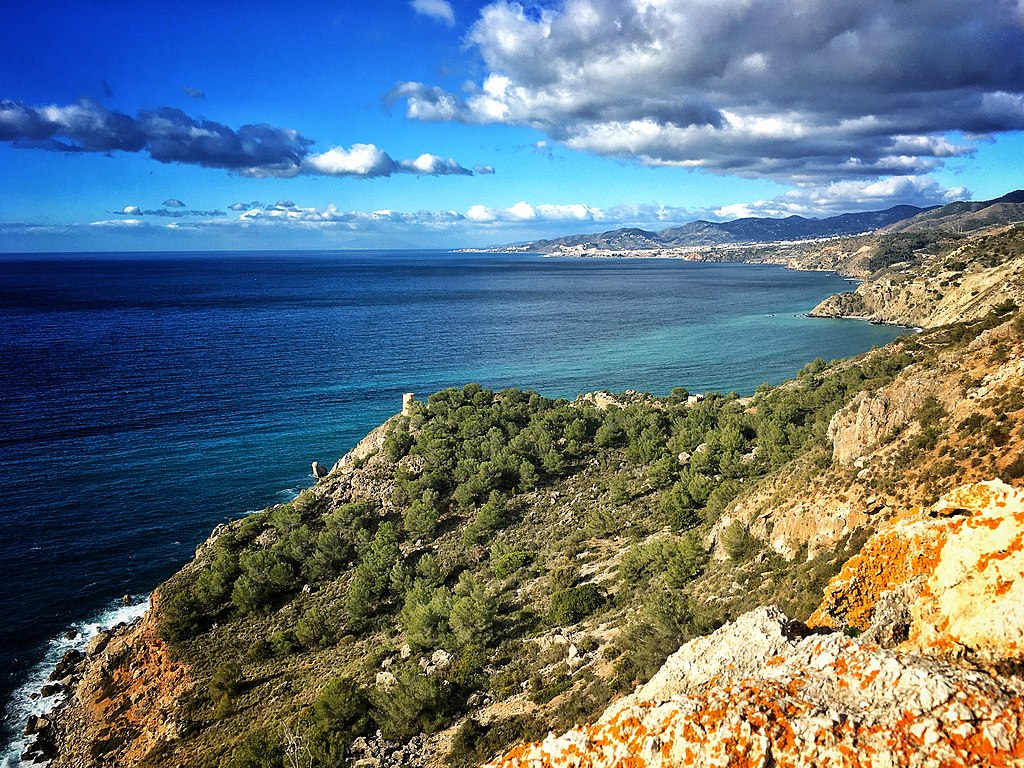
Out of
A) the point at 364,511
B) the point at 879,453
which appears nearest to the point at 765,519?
the point at 879,453

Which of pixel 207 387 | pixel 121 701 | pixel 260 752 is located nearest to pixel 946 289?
pixel 207 387

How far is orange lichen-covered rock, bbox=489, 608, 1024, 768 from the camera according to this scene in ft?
21.4

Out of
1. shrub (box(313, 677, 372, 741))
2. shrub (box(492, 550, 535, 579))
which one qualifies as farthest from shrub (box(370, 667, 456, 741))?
shrub (box(492, 550, 535, 579))

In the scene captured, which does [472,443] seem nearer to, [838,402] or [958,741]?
[838,402]

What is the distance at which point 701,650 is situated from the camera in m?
11.0

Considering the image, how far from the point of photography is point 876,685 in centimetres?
739

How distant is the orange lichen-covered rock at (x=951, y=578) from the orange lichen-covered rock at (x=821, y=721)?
1.22 metres

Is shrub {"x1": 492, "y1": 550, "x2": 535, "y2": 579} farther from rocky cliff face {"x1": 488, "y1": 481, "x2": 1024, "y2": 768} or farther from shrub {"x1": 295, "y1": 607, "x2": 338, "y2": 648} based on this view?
rocky cliff face {"x1": 488, "y1": 481, "x2": 1024, "y2": 768}

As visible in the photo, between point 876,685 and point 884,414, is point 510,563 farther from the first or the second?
point 876,685

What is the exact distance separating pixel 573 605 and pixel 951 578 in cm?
2028

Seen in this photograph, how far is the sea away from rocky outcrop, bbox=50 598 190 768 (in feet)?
6.86

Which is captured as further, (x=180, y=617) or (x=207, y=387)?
(x=207, y=387)

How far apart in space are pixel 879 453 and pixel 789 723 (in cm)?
2233

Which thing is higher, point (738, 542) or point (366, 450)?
point (738, 542)
